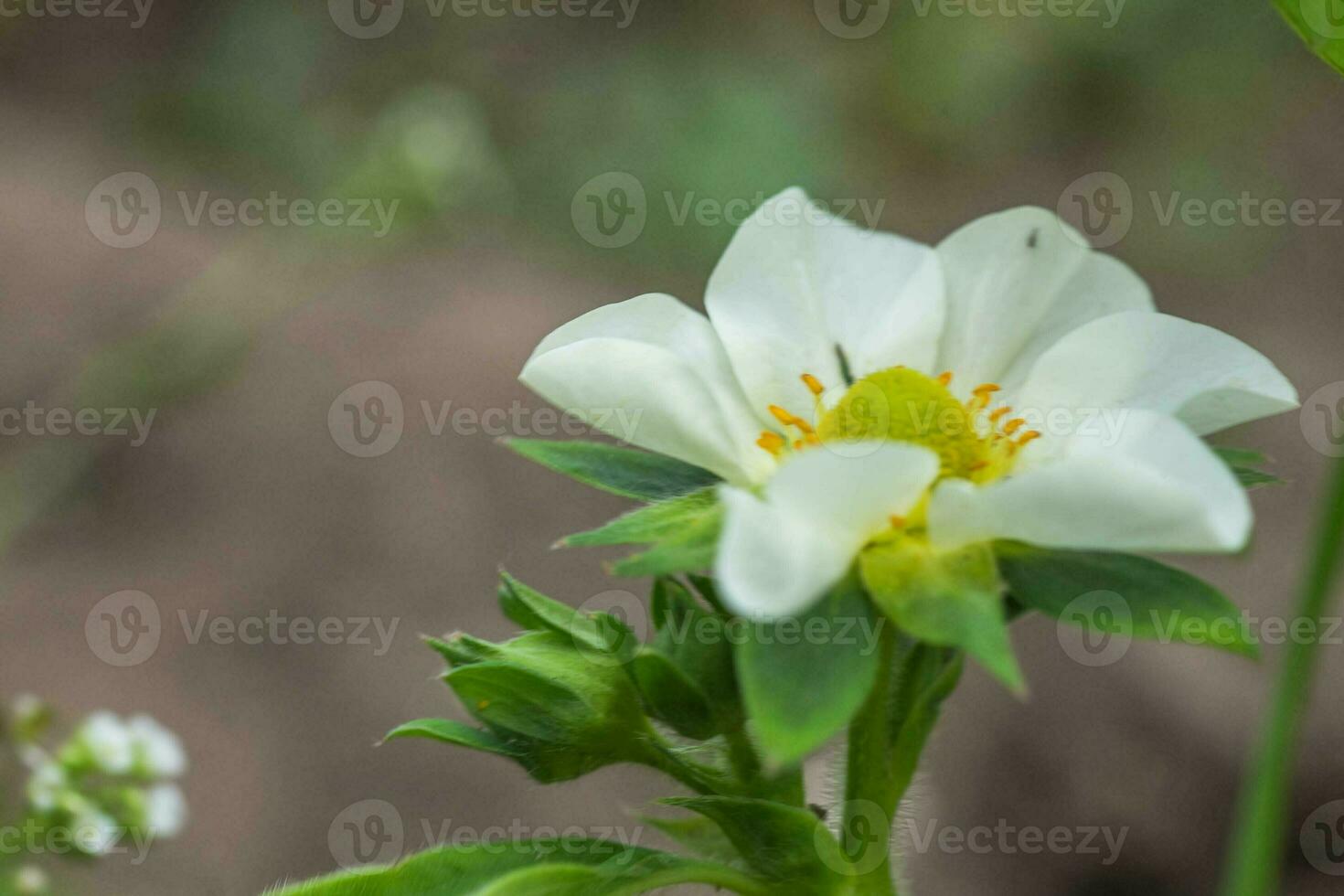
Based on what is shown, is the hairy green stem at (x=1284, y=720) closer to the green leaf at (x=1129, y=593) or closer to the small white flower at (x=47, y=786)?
→ the green leaf at (x=1129, y=593)

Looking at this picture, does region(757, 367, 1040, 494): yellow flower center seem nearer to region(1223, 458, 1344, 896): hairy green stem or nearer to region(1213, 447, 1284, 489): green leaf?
region(1213, 447, 1284, 489): green leaf

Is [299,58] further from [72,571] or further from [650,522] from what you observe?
[650,522]

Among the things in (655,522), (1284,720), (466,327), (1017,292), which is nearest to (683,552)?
(655,522)

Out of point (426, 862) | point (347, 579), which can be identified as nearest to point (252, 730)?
point (347, 579)

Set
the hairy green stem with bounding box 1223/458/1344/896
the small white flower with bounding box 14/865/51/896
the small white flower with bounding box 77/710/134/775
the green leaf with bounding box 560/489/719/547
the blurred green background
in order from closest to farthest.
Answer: the green leaf with bounding box 560/489/719/547 < the hairy green stem with bounding box 1223/458/1344/896 < the small white flower with bounding box 14/865/51/896 < the small white flower with bounding box 77/710/134/775 < the blurred green background

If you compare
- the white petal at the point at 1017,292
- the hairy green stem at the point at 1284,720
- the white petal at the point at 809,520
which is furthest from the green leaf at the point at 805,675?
the hairy green stem at the point at 1284,720

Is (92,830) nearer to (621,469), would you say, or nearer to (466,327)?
(621,469)

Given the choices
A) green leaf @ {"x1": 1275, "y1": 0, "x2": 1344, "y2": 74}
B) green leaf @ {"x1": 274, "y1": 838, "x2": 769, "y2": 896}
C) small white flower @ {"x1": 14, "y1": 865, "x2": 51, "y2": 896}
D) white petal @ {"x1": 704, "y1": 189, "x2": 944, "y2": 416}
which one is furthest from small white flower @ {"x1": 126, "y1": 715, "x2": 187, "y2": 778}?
green leaf @ {"x1": 1275, "y1": 0, "x2": 1344, "y2": 74}
